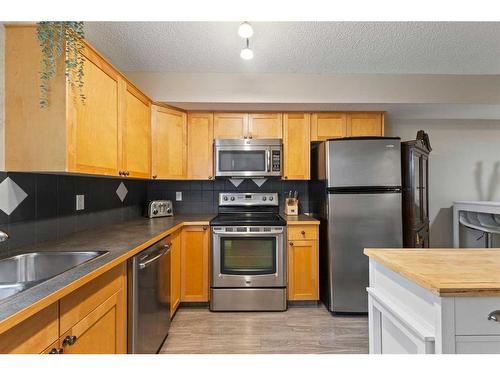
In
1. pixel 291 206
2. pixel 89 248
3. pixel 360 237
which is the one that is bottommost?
pixel 360 237

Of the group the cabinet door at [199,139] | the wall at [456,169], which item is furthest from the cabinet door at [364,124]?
the cabinet door at [199,139]

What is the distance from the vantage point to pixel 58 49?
4.53 feet

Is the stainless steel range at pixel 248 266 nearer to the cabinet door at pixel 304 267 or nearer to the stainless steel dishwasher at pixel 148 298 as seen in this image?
the cabinet door at pixel 304 267

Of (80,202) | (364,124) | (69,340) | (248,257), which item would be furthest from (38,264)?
(364,124)

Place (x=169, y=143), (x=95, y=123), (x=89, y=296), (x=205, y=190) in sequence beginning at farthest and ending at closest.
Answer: (x=205, y=190) → (x=169, y=143) → (x=95, y=123) → (x=89, y=296)

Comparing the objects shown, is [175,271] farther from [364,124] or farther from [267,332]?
[364,124]

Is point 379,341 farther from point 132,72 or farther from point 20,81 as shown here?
point 132,72

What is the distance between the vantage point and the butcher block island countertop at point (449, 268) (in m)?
0.84

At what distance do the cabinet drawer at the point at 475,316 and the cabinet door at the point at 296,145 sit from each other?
2.21m

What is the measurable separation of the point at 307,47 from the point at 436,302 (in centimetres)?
203

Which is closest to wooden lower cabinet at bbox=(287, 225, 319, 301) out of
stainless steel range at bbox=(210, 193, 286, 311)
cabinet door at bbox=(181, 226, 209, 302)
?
stainless steel range at bbox=(210, 193, 286, 311)

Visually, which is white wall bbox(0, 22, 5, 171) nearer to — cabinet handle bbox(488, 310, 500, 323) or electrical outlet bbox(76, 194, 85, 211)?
electrical outlet bbox(76, 194, 85, 211)

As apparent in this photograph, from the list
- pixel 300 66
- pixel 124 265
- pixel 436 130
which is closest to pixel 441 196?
pixel 436 130

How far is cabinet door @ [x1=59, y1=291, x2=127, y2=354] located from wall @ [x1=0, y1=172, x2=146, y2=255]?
634mm
